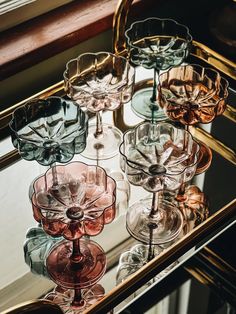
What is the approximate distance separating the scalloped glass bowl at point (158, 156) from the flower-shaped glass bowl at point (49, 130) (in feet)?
0.22

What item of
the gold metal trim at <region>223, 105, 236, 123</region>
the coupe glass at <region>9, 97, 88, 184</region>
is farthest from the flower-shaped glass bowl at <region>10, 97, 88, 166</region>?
the gold metal trim at <region>223, 105, 236, 123</region>

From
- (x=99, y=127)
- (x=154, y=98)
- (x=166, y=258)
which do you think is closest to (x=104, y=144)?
(x=99, y=127)

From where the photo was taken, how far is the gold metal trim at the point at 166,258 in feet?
2.69

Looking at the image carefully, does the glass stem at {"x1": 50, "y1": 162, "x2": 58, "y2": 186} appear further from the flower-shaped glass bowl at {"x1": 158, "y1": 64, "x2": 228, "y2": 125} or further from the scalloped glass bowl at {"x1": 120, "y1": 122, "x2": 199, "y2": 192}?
the flower-shaped glass bowl at {"x1": 158, "y1": 64, "x2": 228, "y2": 125}

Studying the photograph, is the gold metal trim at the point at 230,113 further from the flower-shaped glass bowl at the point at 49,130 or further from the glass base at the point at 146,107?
the flower-shaped glass bowl at the point at 49,130

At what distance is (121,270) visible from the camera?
87cm

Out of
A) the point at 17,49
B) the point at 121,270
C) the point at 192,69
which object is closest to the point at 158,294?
the point at 121,270

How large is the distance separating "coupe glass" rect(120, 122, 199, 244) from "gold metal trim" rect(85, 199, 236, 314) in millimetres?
31

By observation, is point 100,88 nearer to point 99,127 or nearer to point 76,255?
point 99,127

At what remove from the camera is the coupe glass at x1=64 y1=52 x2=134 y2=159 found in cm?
101

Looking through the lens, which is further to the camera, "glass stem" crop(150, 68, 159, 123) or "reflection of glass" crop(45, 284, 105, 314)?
"glass stem" crop(150, 68, 159, 123)

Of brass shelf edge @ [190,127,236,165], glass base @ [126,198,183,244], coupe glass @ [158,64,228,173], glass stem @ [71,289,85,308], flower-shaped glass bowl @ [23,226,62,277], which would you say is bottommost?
glass stem @ [71,289,85,308]

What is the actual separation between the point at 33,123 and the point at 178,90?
24cm

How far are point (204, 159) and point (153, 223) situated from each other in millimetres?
155
